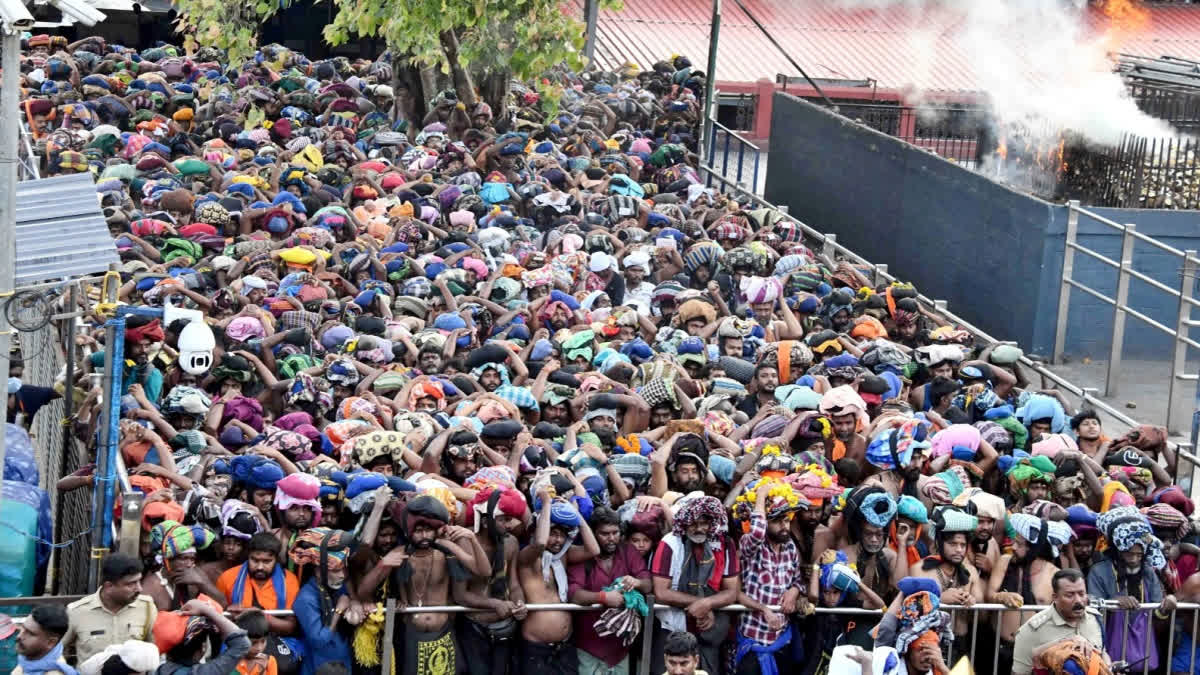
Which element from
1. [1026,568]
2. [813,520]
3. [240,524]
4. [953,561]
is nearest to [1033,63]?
[1026,568]

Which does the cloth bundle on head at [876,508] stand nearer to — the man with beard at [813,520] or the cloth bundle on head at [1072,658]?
the man with beard at [813,520]

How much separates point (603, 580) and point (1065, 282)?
23.4 feet

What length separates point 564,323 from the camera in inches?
494

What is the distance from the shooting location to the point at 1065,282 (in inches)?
579

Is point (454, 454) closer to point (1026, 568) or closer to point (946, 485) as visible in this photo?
point (946, 485)

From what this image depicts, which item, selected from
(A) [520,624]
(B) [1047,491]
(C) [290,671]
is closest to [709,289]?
(B) [1047,491]

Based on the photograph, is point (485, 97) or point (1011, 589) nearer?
point (1011, 589)

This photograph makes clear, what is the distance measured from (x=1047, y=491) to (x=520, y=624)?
3.11 m

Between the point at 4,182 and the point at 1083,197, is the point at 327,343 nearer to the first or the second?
the point at 4,182

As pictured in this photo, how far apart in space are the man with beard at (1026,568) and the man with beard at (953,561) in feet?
0.65

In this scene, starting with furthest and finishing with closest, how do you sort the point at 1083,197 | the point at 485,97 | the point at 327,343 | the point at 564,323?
1. the point at 485,97
2. the point at 1083,197
3. the point at 564,323
4. the point at 327,343

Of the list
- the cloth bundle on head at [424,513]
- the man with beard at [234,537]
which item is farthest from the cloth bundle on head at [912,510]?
the man with beard at [234,537]

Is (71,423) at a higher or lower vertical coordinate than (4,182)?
lower

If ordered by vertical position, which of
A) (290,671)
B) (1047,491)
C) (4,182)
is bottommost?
(290,671)
